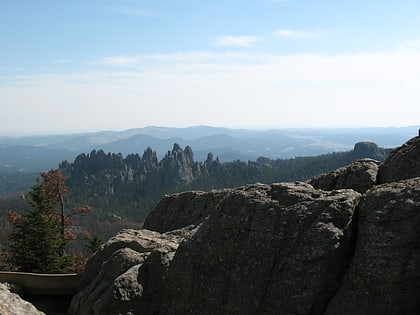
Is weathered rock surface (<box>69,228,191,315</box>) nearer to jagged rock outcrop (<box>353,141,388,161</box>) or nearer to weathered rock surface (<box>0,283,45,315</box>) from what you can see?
weathered rock surface (<box>0,283,45,315</box>)

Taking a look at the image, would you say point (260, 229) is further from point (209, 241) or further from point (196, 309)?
point (196, 309)

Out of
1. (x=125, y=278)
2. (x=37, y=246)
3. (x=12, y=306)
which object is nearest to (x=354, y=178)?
(x=125, y=278)

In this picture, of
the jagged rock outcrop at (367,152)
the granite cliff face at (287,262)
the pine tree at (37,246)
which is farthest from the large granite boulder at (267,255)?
the jagged rock outcrop at (367,152)

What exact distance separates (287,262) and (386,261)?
7.25 ft

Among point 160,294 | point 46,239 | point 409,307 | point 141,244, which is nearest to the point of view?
point 409,307

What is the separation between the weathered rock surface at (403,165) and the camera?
1549 cm

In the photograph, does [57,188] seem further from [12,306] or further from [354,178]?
[354,178]

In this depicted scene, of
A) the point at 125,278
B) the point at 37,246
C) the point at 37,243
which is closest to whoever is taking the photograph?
the point at 125,278

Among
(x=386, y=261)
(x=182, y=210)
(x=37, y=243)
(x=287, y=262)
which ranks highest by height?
(x=386, y=261)

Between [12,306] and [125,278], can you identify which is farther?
[12,306]

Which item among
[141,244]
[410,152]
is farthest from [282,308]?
[410,152]

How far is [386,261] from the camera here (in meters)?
9.19

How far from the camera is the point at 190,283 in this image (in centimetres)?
1162

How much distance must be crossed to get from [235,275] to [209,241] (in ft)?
4.29
